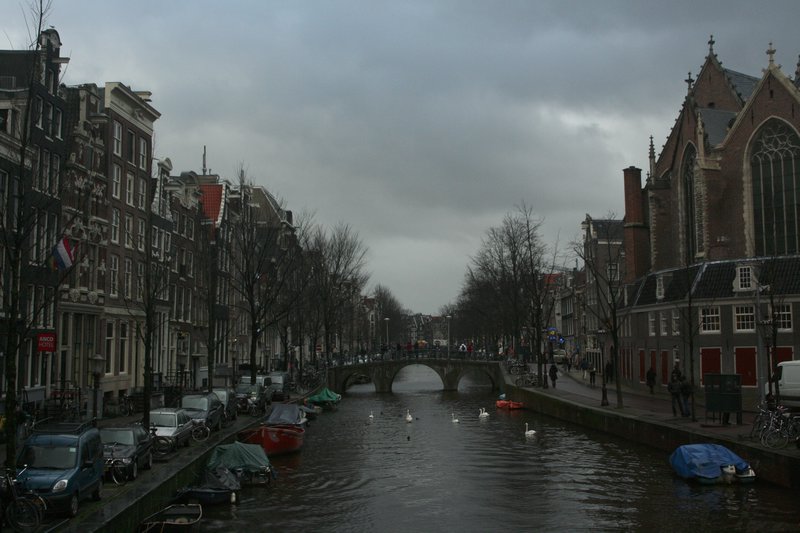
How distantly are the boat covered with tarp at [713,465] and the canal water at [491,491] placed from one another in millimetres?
413

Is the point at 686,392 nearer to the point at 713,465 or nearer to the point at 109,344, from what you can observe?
the point at 713,465

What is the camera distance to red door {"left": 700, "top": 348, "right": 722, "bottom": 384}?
1918 inches

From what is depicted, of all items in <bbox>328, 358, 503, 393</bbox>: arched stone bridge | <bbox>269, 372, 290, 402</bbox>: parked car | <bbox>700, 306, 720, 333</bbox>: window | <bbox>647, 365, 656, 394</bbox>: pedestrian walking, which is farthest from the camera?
<bbox>328, 358, 503, 393</bbox>: arched stone bridge

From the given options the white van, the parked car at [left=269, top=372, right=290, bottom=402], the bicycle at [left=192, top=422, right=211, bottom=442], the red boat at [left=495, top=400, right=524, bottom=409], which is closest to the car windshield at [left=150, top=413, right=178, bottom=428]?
the bicycle at [left=192, top=422, right=211, bottom=442]

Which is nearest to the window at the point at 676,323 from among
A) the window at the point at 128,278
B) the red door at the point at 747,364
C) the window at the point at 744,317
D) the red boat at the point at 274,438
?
the window at the point at 744,317

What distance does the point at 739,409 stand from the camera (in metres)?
32.9

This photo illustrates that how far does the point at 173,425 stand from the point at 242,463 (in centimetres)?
400

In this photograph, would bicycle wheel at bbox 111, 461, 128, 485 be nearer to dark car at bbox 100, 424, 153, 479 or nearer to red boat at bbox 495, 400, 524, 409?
dark car at bbox 100, 424, 153, 479

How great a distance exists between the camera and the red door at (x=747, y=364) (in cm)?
4672

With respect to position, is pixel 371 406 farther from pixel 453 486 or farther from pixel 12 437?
pixel 12 437

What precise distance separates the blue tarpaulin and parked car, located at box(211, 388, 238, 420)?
22.3 m

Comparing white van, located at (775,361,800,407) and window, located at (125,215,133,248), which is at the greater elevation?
window, located at (125,215,133,248)

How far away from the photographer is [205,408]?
35375 millimetres

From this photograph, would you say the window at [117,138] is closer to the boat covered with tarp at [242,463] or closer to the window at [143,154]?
the window at [143,154]
